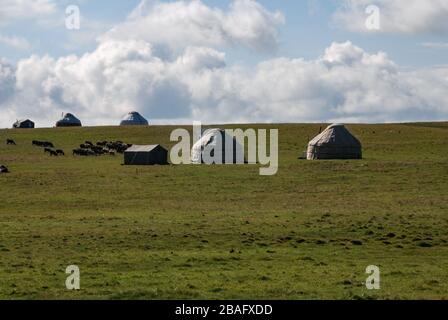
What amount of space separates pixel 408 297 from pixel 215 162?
4727 centimetres

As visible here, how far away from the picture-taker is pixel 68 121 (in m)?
138

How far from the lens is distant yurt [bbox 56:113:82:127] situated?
13700 centimetres

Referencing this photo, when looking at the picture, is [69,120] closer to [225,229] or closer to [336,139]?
[336,139]

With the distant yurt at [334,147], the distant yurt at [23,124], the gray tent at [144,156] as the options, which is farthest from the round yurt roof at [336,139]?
the distant yurt at [23,124]

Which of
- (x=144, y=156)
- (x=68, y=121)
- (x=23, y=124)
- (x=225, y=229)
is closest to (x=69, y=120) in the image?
(x=68, y=121)

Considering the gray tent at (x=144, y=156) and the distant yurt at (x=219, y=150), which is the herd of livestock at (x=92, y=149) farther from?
the distant yurt at (x=219, y=150)

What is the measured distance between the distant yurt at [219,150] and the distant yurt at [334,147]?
5579 millimetres

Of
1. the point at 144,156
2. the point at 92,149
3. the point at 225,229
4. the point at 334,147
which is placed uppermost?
the point at 92,149

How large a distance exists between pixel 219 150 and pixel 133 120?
7911 centimetres

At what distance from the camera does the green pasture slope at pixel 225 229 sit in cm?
2017

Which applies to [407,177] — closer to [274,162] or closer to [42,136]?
[274,162]

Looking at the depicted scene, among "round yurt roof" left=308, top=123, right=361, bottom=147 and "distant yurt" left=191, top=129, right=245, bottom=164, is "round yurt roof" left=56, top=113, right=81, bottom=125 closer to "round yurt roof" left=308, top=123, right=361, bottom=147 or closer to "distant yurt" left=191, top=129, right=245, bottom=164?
"distant yurt" left=191, top=129, right=245, bottom=164

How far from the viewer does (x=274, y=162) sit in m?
63.1

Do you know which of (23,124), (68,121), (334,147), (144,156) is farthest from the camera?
(68,121)
